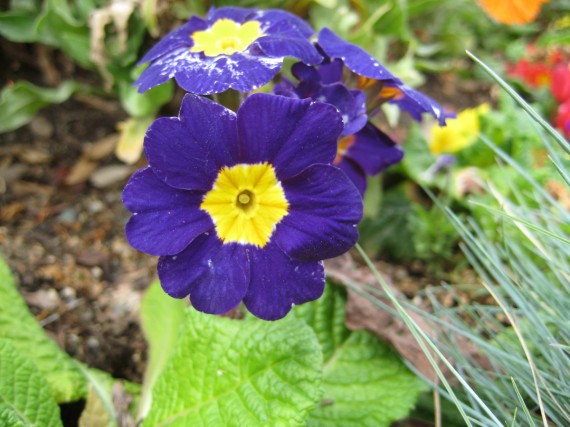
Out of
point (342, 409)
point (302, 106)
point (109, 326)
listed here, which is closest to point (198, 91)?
point (302, 106)

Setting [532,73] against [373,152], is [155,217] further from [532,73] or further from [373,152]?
[532,73]

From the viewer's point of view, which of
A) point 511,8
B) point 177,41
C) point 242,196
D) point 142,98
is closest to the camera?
point 242,196

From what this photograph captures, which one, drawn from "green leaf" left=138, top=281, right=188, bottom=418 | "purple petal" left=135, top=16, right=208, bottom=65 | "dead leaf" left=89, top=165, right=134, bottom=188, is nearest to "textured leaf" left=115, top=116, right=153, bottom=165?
"dead leaf" left=89, top=165, right=134, bottom=188

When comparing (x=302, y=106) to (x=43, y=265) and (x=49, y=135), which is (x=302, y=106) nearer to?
(x=43, y=265)

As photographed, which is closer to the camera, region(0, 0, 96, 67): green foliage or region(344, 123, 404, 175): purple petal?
region(344, 123, 404, 175): purple petal

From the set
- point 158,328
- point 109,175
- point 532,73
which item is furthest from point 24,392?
point 532,73

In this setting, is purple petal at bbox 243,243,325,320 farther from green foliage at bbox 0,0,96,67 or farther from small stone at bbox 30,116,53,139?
small stone at bbox 30,116,53,139
